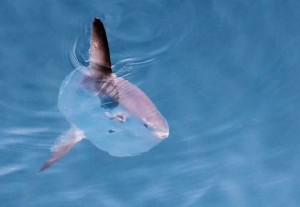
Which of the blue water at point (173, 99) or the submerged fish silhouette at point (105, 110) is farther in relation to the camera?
the blue water at point (173, 99)

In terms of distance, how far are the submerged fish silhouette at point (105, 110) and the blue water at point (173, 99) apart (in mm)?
604

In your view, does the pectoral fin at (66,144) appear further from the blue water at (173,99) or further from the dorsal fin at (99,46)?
the dorsal fin at (99,46)

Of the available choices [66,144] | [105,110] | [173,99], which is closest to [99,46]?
[105,110]

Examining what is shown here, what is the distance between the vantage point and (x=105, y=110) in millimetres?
4637

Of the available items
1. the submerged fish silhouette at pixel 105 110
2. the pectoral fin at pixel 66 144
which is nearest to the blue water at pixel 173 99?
the submerged fish silhouette at pixel 105 110

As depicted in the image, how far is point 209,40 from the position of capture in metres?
5.83

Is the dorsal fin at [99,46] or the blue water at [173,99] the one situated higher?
the blue water at [173,99]

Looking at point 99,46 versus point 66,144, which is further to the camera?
point 66,144

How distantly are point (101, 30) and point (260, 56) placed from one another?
335 centimetres

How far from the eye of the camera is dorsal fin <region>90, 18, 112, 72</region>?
356 centimetres

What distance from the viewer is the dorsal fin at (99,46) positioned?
3.56 meters

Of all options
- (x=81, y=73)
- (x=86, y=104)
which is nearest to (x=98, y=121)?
(x=86, y=104)

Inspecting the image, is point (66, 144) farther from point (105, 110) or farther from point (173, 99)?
point (173, 99)

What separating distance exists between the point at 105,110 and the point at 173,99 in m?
1.78
